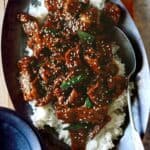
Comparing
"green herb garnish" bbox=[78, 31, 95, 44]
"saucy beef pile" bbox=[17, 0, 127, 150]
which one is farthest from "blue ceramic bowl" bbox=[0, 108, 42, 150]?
"green herb garnish" bbox=[78, 31, 95, 44]

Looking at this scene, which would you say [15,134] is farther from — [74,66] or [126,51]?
[126,51]

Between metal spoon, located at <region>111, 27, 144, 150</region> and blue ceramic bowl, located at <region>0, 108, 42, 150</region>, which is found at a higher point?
metal spoon, located at <region>111, 27, 144, 150</region>

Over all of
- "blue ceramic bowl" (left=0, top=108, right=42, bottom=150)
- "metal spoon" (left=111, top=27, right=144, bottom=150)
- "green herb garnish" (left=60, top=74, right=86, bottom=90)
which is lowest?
"blue ceramic bowl" (left=0, top=108, right=42, bottom=150)

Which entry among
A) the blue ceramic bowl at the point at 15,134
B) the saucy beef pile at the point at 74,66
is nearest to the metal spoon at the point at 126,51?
the saucy beef pile at the point at 74,66

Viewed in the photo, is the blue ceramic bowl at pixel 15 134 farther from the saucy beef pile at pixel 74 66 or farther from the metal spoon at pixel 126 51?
the metal spoon at pixel 126 51

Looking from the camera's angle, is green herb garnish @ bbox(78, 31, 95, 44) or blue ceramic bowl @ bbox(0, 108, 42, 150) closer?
blue ceramic bowl @ bbox(0, 108, 42, 150)

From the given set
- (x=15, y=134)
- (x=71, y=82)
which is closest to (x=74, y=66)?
(x=71, y=82)

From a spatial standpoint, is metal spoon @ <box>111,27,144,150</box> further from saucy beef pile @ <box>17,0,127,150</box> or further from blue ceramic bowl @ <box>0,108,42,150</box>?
Result: blue ceramic bowl @ <box>0,108,42,150</box>

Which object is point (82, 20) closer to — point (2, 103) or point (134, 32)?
point (134, 32)
